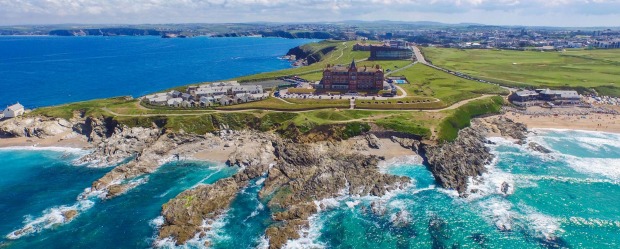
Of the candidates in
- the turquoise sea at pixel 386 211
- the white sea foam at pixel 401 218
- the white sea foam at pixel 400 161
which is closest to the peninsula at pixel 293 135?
the white sea foam at pixel 400 161

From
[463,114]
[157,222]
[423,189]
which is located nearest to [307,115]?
[423,189]

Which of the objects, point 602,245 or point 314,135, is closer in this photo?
point 602,245

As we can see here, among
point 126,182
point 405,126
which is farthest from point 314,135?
point 126,182

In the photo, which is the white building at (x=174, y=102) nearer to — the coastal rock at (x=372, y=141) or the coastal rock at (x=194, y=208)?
the coastal rock at (x=194, y=208)

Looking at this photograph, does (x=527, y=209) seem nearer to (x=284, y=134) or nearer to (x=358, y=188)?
(x=358, y=188)

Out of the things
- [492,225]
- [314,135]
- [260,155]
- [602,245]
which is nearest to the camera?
[602,245]

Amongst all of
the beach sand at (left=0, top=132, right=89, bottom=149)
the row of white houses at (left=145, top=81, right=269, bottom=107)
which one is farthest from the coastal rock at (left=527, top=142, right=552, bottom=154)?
the beach sand at (left=0, top=132, right=89, bottom=149)
